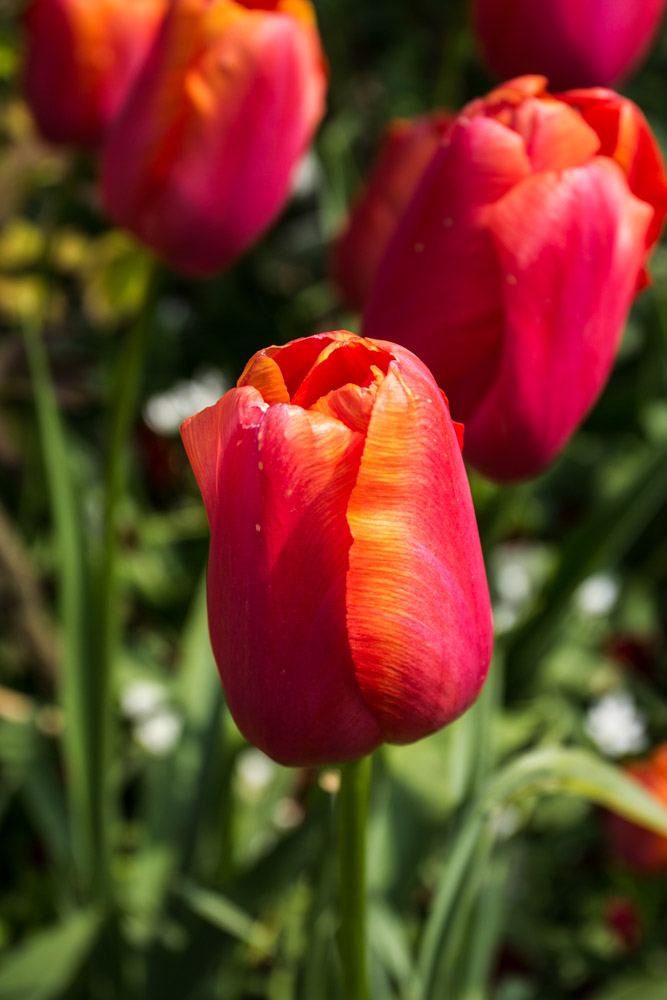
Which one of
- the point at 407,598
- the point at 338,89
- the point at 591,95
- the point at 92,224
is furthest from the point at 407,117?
the point at 407,598

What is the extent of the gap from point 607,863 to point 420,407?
94 centimetres

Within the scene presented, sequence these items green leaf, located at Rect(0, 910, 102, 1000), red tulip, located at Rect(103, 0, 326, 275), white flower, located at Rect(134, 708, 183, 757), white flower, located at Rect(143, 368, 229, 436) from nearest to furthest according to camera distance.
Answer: red tulip, located at Rect(103, 0, 326, 275)
green leaf, located at Rect(0, 910, 102, 1000)
white flower, located at Rect(134, 708, 183, 757)
white flower, located at Rect(143, 368, 229, 436)

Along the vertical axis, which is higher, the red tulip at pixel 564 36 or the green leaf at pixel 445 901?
the red tulip at pixel 564 36

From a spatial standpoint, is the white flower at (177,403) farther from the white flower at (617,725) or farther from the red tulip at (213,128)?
the red tulip at (213,128)

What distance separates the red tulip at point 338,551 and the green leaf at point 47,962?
1.51 ft

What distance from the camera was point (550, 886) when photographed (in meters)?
1.20

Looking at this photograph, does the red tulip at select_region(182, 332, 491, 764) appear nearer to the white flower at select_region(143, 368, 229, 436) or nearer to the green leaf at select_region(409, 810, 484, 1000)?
the green leaf at select_region(409, 810, 484, 1000)

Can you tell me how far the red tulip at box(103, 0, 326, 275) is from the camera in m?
0.71

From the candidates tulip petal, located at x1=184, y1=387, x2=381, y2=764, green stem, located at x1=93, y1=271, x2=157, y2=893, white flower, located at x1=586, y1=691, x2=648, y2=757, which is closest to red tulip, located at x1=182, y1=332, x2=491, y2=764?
tulip petal, located at x1=184, y1=387, x2=381, y2=764

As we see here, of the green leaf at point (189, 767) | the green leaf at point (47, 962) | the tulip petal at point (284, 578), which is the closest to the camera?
the tulip petal at point (284, 578)

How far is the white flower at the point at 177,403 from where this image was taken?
1525mm

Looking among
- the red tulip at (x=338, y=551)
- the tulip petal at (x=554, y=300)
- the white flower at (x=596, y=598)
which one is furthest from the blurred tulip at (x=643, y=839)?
the red tulip at (x=338, y=551)

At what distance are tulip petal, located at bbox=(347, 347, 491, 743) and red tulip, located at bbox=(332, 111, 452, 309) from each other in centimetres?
44

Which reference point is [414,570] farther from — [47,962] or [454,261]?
[47,962]
